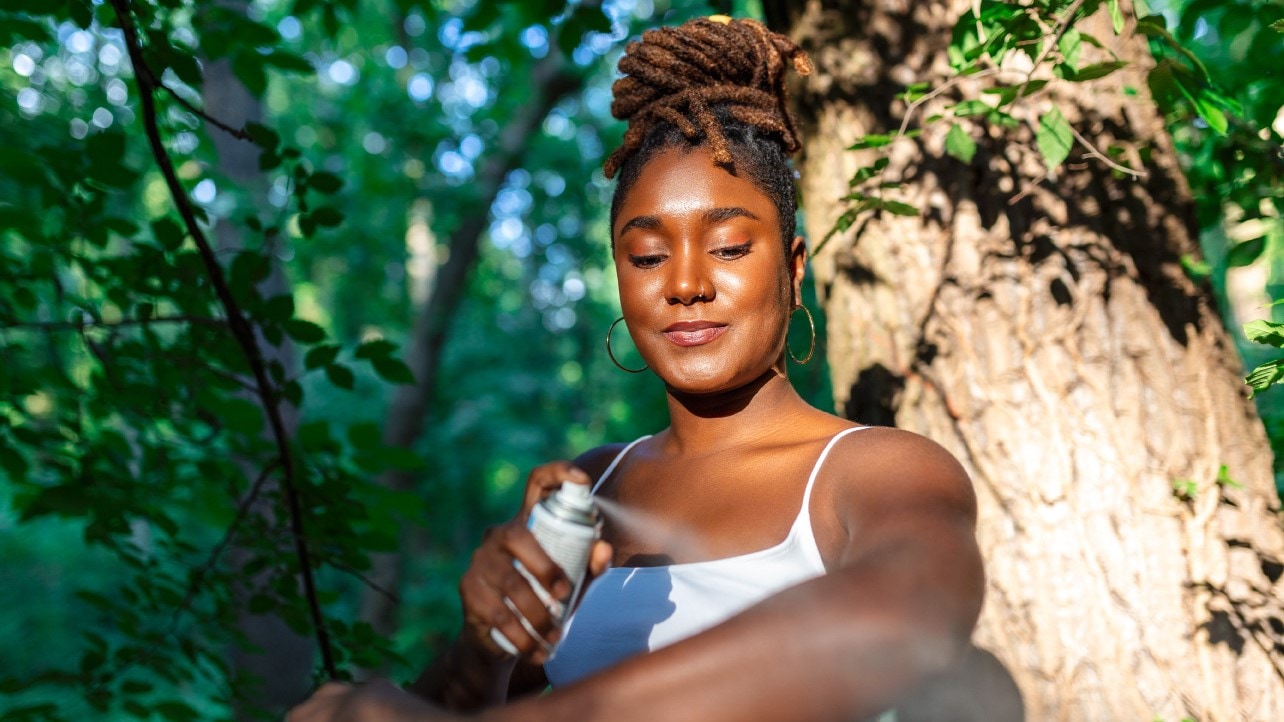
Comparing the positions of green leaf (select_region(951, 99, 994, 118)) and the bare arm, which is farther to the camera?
green leaf (select_region(951, 99, 994, 118))

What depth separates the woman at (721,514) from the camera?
40.0 inches

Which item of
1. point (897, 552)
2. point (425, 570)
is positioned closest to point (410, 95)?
point (425, 570)

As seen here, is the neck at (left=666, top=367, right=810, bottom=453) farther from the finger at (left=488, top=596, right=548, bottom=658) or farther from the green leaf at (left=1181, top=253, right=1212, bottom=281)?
the green leaf at (left=1181, top=253, right=1212, bottom=281)

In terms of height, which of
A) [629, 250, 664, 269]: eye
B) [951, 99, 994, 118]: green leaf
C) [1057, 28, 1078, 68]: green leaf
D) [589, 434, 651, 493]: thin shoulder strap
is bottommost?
[589, 434, 651, 493]: thin shoulder strap

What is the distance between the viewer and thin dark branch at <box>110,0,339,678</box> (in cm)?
216

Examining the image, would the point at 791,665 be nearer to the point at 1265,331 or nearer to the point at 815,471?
the point at 815,471

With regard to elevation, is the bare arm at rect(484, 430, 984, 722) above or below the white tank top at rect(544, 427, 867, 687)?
above

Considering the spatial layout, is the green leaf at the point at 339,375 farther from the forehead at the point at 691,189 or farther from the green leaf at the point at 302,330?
the forehead at the point at 691,189

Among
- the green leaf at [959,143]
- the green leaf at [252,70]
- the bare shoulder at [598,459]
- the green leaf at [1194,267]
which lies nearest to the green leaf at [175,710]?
the bare shoulder at [598,459]

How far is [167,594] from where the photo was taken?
2.69 meters

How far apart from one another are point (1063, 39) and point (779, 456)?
0.98 metres

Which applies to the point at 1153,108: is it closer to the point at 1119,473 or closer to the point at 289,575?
the point at 1119,473

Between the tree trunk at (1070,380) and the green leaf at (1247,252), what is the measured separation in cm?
17

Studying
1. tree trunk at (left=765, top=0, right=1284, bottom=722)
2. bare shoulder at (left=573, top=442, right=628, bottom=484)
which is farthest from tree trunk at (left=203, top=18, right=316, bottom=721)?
tree trunk at (left=765, top=0, right=1284, bottom=722)
